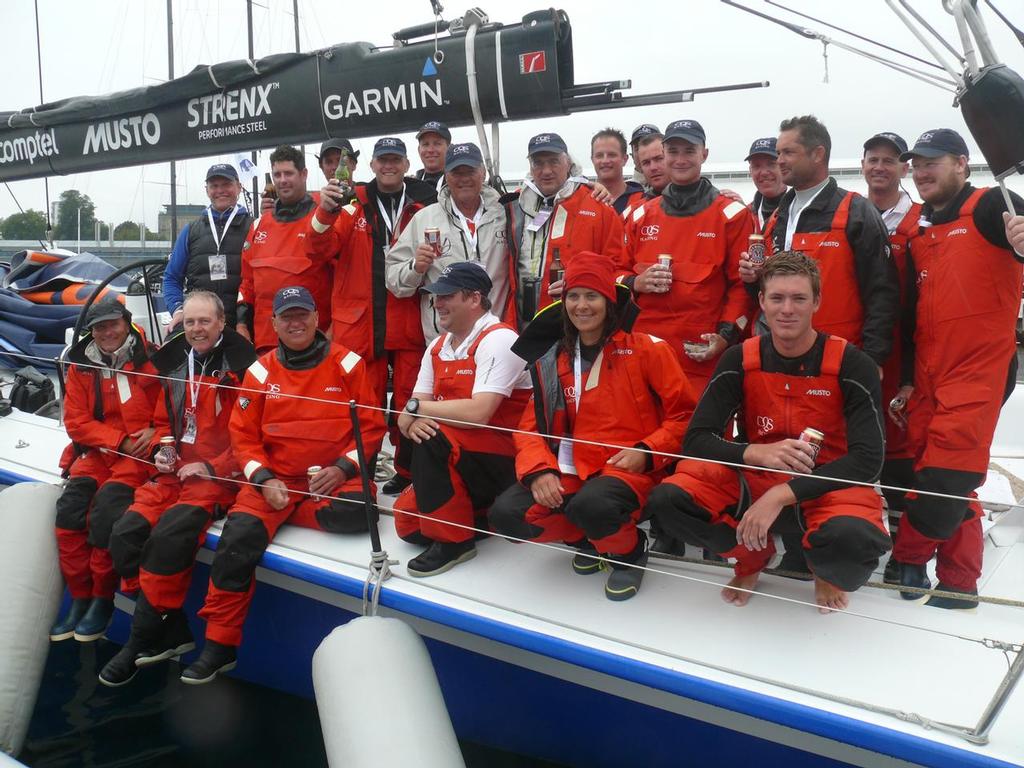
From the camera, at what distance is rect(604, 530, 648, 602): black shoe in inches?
99.7

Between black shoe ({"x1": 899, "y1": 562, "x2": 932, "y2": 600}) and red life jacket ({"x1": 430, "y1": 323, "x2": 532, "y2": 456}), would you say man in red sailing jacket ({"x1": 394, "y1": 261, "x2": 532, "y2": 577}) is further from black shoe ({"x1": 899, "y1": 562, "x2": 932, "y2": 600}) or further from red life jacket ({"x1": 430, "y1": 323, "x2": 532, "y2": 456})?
black shoe ({"x1": 899, "y1": 562, "x2": 932, "y2": 600})

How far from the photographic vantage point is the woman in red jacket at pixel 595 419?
2537 mm

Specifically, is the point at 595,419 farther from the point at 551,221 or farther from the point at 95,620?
the point at 95,620

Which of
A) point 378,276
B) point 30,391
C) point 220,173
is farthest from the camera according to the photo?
point 30,391

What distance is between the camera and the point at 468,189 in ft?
11.5

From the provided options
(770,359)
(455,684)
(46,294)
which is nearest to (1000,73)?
(770,359)

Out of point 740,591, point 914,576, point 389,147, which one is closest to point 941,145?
point 914,576

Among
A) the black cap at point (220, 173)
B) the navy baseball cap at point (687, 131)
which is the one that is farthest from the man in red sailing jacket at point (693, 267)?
the black cap at point (220, 173)

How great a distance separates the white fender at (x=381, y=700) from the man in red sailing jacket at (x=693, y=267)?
1.52 metres

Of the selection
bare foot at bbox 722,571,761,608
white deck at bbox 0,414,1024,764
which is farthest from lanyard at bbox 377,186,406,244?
bare foot at bbox 722,571,761,608

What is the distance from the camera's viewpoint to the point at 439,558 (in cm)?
281

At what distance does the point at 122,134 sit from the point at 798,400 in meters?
3.42

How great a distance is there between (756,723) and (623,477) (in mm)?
771

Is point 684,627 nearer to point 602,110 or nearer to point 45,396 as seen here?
point 602,110
